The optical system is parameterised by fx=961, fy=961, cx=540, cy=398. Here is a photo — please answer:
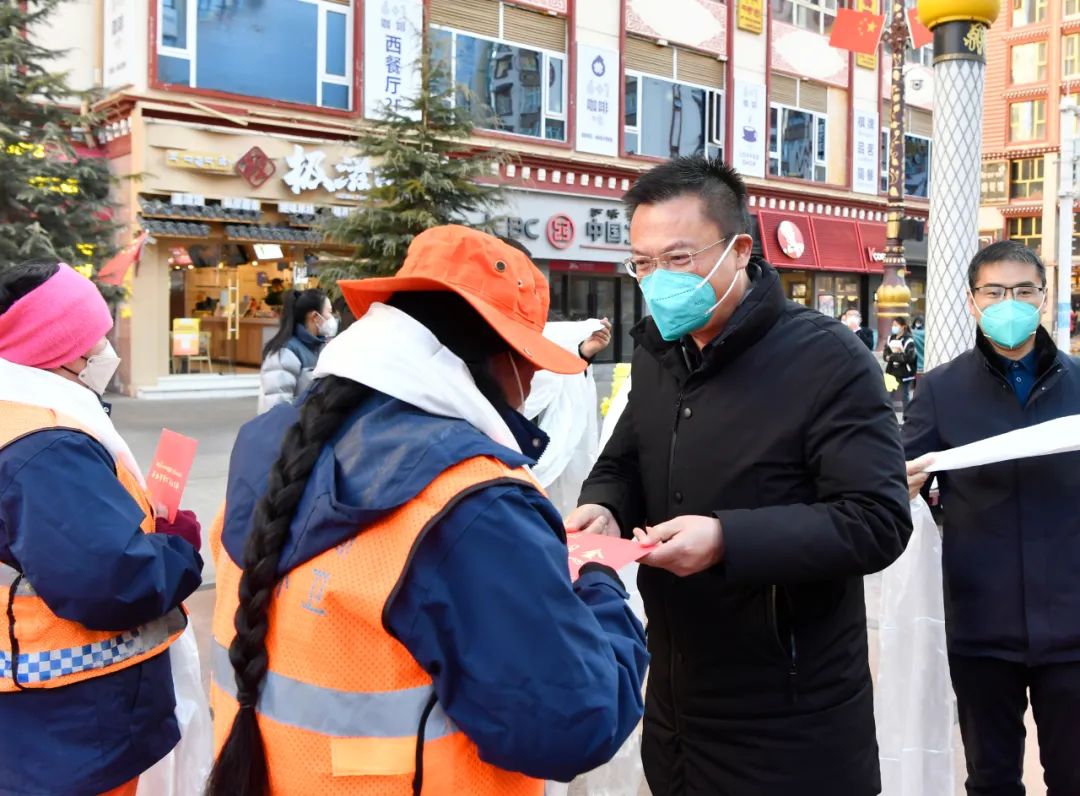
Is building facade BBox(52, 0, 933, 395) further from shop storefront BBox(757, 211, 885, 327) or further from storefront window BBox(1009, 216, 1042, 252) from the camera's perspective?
storefront window BBox(1009, 216, 1042, 252)

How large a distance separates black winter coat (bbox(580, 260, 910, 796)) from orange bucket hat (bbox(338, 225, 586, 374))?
63 cm

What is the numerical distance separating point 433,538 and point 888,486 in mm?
1095

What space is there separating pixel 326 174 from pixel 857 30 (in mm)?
8818

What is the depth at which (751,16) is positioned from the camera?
22.8 meters

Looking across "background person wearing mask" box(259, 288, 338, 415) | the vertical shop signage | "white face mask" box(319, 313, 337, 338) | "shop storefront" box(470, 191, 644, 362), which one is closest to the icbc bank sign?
"shop storefront" box(470, 191, 644, 362)

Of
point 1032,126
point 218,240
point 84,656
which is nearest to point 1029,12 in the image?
point 1032,126

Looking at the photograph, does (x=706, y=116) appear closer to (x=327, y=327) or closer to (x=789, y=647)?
(x=327, y=327)

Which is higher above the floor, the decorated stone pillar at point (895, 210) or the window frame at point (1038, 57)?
the window frame at point (1038, 57)

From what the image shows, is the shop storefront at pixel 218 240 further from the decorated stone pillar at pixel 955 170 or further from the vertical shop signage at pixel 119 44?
the decorated stone pillar at pixel 955 170

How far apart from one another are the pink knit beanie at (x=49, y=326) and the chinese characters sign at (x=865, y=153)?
25.4 metres

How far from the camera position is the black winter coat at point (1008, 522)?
2.68 metres

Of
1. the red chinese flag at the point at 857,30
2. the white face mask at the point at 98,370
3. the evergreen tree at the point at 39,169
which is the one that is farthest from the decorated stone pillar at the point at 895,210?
the white face mask at the point at 98,370

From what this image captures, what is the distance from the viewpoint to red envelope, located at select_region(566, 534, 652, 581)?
1.69 m

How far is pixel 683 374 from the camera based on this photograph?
88.5 inches
